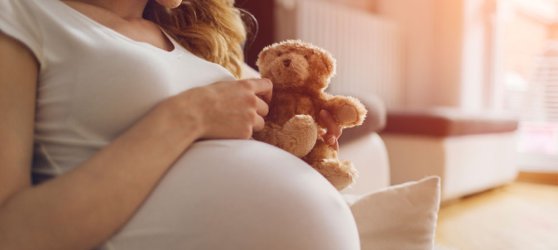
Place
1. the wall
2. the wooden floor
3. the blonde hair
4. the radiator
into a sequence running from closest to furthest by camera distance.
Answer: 1. the blonde hair
2. the wooden floor
3. the radiator
4. the wall

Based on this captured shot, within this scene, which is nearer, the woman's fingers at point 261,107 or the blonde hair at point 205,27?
the woman's fingers at point 261,107

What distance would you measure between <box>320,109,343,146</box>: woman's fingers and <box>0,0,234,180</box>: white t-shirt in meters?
0.24

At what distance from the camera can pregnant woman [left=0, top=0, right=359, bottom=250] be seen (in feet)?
1.57

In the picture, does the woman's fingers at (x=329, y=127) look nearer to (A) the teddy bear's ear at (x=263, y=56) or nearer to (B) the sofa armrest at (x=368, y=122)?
(A) the teddy bear's ear at (x=263, y=56)

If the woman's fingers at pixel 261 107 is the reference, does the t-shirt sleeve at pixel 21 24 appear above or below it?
above

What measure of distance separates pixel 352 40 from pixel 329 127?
255cm

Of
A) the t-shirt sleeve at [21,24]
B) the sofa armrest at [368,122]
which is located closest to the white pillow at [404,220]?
the t-shirt sleeve at [21,24]

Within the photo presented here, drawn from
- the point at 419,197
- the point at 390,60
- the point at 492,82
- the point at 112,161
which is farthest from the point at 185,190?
the point at 492,82

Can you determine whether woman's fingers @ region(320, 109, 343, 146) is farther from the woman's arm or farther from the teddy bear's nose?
the woman's arm

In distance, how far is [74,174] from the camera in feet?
1.58

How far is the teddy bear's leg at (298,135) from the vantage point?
64cm

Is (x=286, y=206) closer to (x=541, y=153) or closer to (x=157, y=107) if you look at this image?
(x=157, y=107)

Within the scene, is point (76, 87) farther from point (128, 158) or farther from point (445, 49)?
point (445, 49)

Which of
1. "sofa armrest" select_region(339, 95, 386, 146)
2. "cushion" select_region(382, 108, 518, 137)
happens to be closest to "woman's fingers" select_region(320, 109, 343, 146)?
"sofa armrest" select_region(339, 95, 386, 146)
